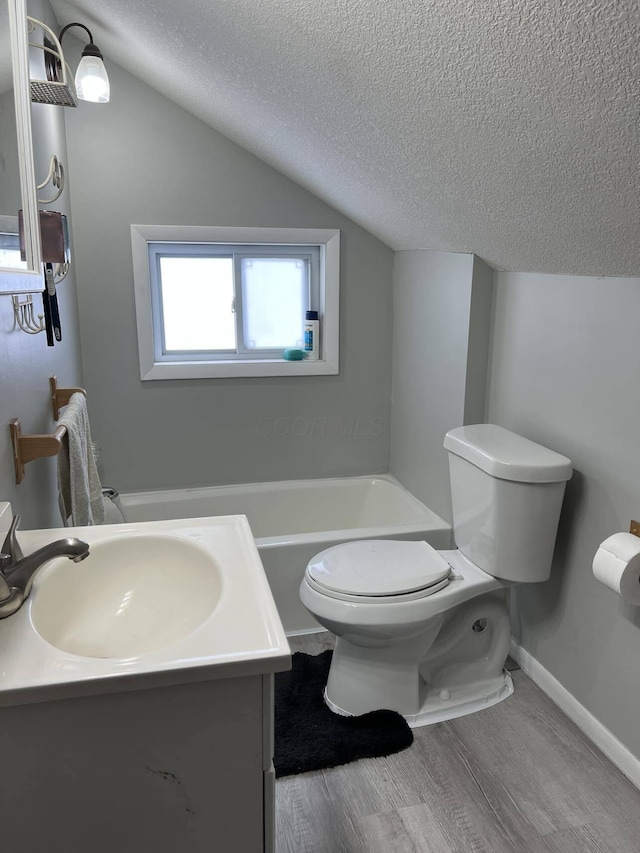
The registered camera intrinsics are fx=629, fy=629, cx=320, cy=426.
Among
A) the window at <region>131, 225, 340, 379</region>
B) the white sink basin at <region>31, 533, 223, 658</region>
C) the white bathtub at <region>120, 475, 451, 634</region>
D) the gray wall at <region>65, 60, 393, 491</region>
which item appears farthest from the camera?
the window at <region>131, 225, 340, 379</region>

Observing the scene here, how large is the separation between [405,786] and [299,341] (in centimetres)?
203

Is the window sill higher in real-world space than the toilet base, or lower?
higher

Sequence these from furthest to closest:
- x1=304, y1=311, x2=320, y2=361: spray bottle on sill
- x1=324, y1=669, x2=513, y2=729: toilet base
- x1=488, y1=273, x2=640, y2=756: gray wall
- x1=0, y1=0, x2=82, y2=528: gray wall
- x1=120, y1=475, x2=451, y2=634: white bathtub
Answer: x1=304, y1=311, x2=320, y2=361: spray bottle on sill < x1=120, y1=475, x2=451, y2=634: white bathtub < x1=324, y1=669, x2=513, y2=729: toilet base < x1=488, y1=273, x2=640, y2=756: gray wall < x1=0, y1=0, x2=82, y2=528: gray wall

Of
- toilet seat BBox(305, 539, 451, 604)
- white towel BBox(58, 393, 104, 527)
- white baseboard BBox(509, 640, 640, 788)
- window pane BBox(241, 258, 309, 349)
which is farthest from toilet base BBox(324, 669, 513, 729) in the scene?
window pane BBox(241, 258, 309, 349)

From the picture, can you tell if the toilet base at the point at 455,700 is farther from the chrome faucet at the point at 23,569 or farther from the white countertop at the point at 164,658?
the chrome faucet at the point at 23,569

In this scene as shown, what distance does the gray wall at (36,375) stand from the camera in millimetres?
1347

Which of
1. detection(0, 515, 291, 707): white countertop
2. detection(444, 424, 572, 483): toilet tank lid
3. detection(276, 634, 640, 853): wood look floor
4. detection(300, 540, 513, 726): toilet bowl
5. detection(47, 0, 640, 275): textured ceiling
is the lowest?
detection(276, 634, 640, 853): wood look floor

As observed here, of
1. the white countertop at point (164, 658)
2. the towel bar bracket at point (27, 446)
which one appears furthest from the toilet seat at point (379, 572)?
the towel bar bracket at point (27, 446)

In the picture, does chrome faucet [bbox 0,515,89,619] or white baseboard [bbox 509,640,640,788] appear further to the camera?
white baseboard [bbox 509,640,640,788]

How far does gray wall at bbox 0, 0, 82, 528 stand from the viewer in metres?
1.35

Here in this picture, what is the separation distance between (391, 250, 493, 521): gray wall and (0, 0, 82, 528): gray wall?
4.80 feet

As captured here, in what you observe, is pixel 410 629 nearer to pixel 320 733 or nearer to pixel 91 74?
pixel 320 733

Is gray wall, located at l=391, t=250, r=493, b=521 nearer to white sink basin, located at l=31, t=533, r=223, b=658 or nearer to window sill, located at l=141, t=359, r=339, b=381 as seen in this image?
window sill, located at l=141, t=359, r=339, b=381

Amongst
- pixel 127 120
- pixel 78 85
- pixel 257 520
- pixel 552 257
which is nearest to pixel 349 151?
pixel 552 257
